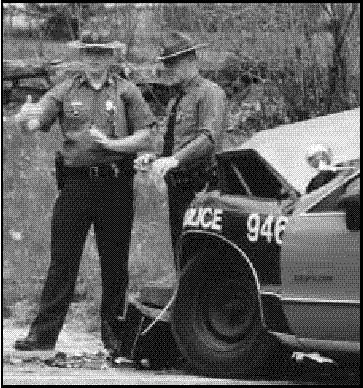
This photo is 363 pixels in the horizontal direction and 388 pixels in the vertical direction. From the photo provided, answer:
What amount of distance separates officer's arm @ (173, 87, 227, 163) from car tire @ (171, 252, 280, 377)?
860 millimetres

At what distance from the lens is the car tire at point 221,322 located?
941cm

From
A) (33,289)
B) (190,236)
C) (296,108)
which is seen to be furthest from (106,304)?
(296,108)

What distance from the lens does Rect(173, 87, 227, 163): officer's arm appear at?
1025 cm

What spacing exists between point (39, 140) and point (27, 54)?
841 millimetres

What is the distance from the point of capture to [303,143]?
9812 mm

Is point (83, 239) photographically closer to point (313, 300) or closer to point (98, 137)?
point (98, 137)

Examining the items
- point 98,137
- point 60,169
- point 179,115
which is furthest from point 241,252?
point 60,169

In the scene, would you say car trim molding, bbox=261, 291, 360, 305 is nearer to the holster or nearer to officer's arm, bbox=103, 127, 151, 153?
officer's arm, bbox=103, 127, 151, 153

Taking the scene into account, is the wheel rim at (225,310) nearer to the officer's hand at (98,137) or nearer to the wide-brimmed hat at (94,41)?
the officer's hand at (98,137)

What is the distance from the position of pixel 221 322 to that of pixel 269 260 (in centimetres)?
63

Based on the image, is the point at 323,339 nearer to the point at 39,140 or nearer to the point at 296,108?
the point at 296,108

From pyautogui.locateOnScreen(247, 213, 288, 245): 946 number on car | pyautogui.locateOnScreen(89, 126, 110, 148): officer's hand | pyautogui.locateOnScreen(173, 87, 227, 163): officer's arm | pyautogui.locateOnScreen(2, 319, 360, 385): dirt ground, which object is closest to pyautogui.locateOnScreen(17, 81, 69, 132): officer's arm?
pyautogui.locateOnScreen(89, 126, 110, 148): officer's hand

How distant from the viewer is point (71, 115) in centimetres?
1050

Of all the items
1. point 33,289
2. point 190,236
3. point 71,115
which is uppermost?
point 71,115
